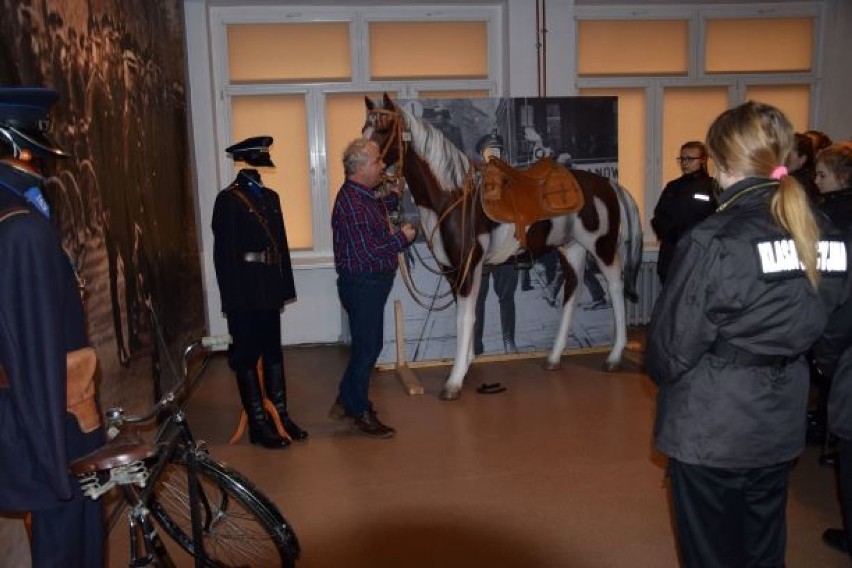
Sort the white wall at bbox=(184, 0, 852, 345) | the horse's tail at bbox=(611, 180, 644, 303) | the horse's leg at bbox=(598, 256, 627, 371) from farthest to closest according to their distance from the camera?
1. the white wall at bbox=(184, 0, 852, 345)
2. the horse's tail at bbox=(611, 180, 644, 303)
3. the horse's leg at bbox=(598, 256, 627, 371)

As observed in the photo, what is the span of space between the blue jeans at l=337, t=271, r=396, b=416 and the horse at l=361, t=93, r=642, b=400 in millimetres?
842

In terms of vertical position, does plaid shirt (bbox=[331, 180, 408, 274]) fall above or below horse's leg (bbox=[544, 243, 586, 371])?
above

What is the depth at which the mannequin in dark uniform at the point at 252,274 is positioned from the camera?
11.9 feet

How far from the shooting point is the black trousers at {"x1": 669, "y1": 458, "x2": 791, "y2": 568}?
1.81 m

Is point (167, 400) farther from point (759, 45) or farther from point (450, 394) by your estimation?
point (759, 45)

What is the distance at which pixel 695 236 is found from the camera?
1710 mm

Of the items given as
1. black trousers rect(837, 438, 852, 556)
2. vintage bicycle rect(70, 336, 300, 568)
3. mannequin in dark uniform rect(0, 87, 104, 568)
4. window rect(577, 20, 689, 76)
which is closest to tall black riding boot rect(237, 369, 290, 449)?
vintage bicycle rect(70, 336, 300, 568)

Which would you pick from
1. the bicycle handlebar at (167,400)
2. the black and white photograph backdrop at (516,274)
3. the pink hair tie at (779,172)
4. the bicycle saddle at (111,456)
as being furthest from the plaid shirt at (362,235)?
the pink hair tie at (779,172)

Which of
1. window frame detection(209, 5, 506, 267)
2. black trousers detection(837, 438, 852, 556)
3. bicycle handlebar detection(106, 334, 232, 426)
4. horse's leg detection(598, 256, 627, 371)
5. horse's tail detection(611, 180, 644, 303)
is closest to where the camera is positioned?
bicycle handlebar detection(106, 334, 232, 426)

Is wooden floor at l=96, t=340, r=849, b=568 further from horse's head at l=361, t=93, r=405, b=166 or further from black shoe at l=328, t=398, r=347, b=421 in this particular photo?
horse's head at l=361, t=93, r=405, b=166

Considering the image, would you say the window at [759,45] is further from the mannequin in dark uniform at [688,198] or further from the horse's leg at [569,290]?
the horse's leg at [569,290]

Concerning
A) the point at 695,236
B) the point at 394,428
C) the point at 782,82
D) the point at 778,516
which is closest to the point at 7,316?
the point at 695,236

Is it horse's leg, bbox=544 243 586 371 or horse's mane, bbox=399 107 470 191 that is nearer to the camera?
horse's mane, bbox=399 107 470 191

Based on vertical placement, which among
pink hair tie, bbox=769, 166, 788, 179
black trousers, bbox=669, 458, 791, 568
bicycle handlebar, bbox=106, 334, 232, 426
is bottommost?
black trousers, bbox=669, 458, 791, 568
